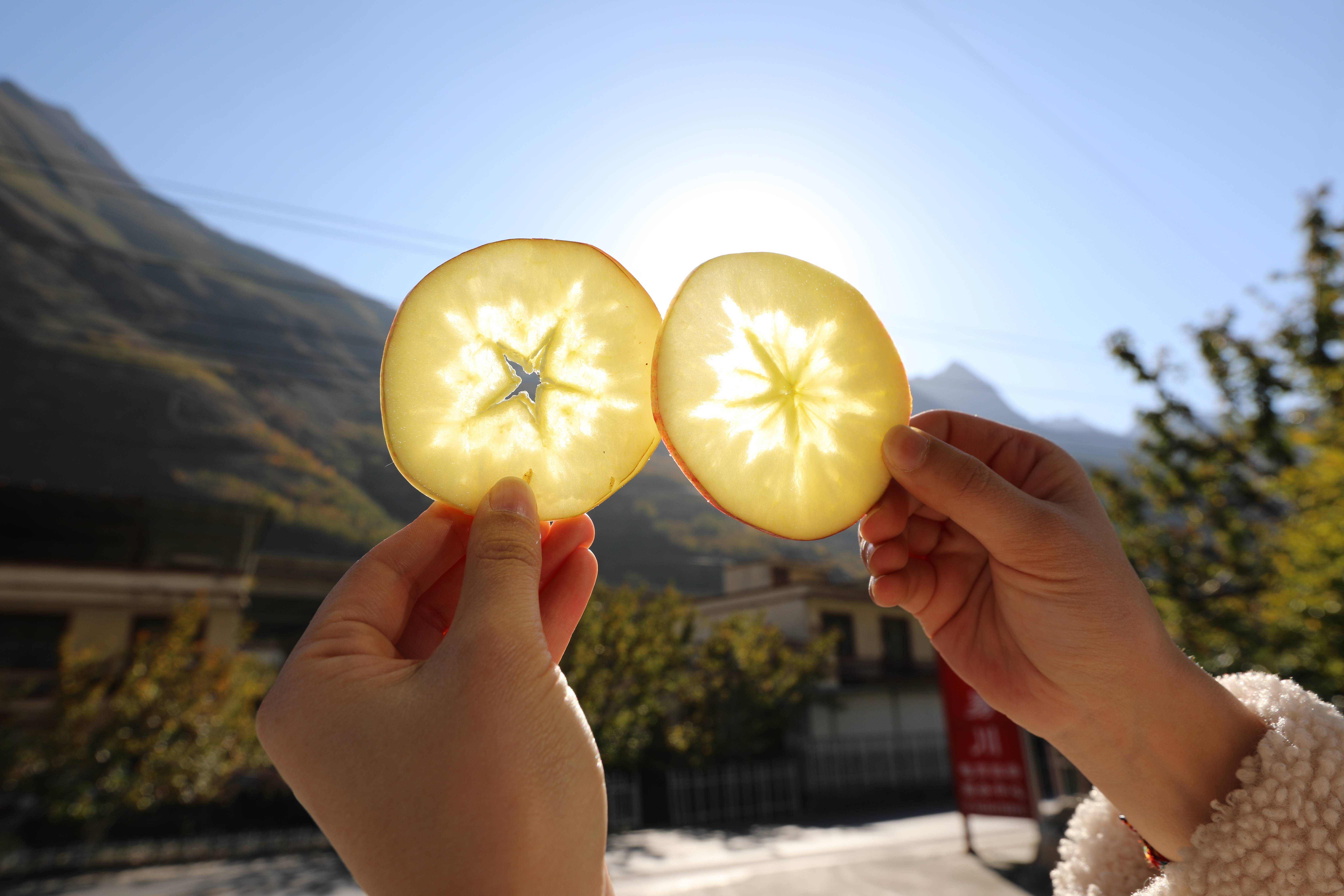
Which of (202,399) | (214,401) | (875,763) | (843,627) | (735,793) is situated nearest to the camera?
(735,793)

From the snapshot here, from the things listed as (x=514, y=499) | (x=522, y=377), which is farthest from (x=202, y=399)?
(x=514, y=499)

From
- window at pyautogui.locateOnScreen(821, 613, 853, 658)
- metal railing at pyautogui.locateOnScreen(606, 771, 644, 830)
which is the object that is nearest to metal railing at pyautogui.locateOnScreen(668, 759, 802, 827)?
metal railing at pyautogui.locateOnScreen(606, 771, 644, 830)

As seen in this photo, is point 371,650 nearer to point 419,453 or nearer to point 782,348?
point 419,453

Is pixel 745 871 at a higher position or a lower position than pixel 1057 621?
lower

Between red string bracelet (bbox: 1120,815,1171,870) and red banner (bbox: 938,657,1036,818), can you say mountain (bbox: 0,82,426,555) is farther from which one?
red string bracelet (bbox: 1120,815,1171,870)

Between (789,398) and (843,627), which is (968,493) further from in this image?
(843,627)

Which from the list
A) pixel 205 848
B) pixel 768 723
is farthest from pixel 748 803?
pixel 205 848
